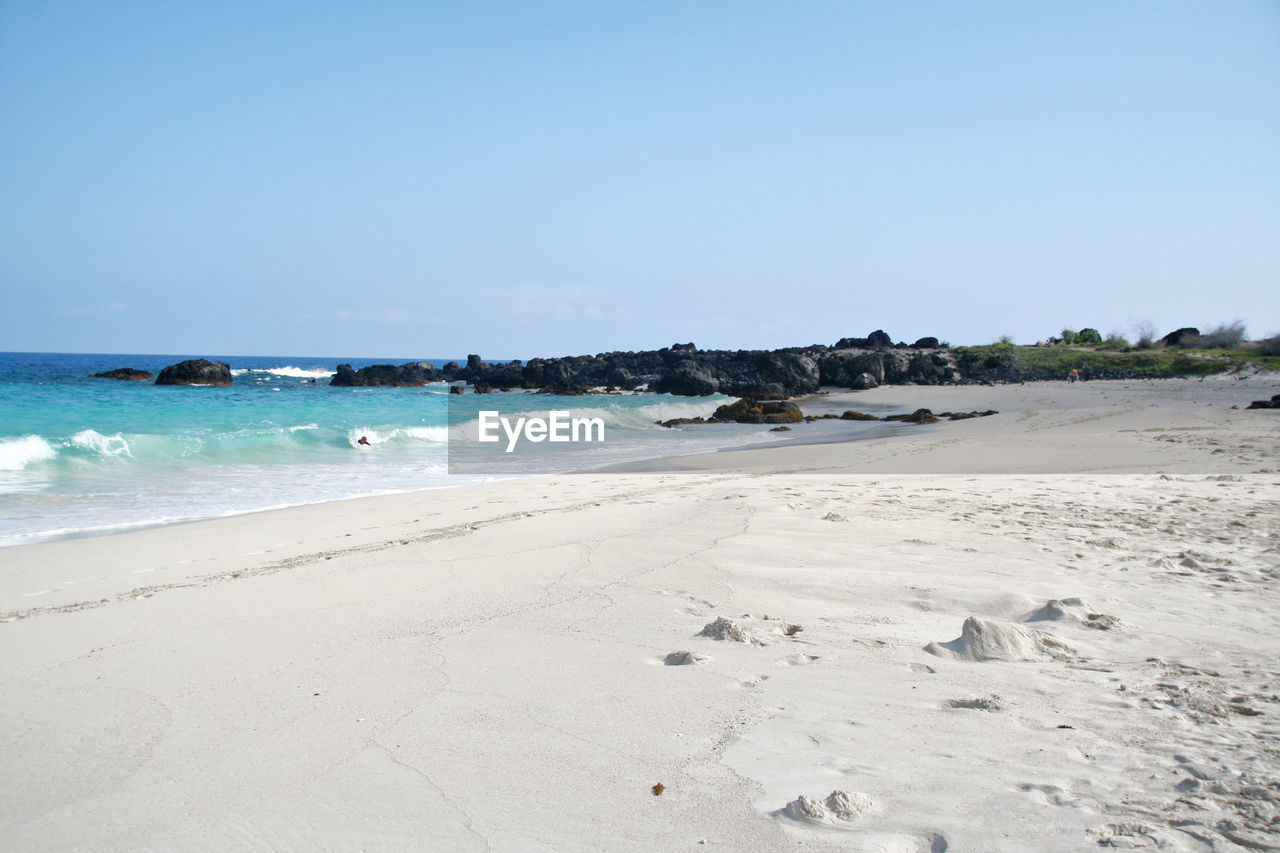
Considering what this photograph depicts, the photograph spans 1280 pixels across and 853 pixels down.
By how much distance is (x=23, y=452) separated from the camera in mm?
12359

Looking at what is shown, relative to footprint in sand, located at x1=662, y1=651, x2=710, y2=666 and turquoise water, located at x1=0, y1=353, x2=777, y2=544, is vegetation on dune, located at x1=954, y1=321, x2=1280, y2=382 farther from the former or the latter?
footprint in sand, located at x1=662, y1=651, x2=710, y2=666

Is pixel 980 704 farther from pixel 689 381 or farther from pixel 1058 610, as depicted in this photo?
pixel 689 381

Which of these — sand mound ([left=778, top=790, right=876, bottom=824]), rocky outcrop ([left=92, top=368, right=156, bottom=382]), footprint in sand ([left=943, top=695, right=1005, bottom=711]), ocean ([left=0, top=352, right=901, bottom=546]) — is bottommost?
ocean ([left=0, top=352, right=901, bottom=546])

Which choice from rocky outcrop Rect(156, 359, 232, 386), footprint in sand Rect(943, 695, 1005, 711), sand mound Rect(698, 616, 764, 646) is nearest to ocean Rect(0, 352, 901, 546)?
sand mound Rect(698, 616, 764, 646)

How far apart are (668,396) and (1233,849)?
1369 inches

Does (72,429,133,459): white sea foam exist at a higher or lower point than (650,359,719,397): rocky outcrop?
lower

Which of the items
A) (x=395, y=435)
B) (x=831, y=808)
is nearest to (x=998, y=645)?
(x=831, y=808)

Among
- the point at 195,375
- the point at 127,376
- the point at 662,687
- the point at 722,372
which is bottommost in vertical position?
the point at 662,687

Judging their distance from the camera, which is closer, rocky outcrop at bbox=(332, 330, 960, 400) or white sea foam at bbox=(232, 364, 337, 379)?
rocky outcrop at bbox=(332, 330, 960, 400)

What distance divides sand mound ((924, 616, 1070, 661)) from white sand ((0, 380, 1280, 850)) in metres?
0.01

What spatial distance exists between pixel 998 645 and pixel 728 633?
1.17 m

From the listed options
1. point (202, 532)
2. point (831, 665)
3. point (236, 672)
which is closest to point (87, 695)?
point (236, 672)

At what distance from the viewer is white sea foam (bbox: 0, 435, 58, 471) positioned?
1204 cm

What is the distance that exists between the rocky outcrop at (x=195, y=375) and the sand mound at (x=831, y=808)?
4948 cm
